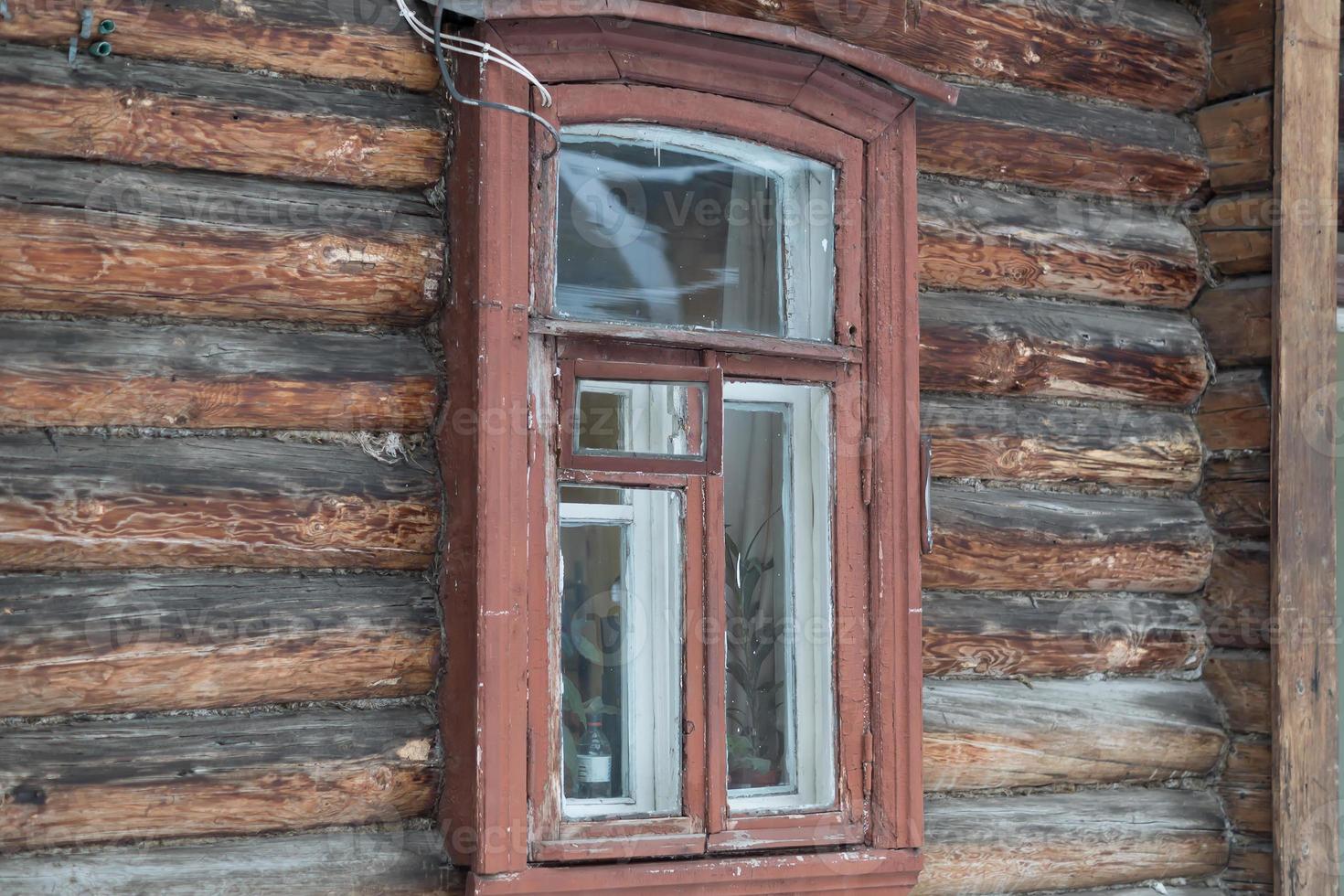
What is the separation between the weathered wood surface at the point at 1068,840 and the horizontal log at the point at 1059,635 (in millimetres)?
348

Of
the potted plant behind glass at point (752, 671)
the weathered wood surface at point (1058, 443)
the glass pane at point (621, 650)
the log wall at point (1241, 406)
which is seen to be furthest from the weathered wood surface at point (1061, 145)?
the glass pane at point (621, 650)

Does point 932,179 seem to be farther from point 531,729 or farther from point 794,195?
point 531,729

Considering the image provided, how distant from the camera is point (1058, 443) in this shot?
371 cm

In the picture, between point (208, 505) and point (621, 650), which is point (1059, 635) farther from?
point (208, 505)

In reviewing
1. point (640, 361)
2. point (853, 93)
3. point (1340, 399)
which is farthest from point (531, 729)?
point (1340, 399)

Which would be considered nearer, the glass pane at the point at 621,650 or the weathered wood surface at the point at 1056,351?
the glass pane at the point at 621,650

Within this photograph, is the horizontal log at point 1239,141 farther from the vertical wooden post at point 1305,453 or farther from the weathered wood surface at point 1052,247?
the weathered wood surface at point 1052,247

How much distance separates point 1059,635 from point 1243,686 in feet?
1.99

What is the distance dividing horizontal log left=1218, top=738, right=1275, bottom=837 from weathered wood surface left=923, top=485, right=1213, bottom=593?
477 mm

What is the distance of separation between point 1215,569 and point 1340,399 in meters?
1.38

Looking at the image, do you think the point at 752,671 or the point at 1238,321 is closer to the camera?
the point at 752,671

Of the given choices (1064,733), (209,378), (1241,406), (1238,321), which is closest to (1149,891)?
(1064,733)

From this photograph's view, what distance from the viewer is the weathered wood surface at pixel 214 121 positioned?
2.72 m

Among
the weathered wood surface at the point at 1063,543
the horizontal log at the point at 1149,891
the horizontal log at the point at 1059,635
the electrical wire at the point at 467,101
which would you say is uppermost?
the electrical wire at the point at 467,101
